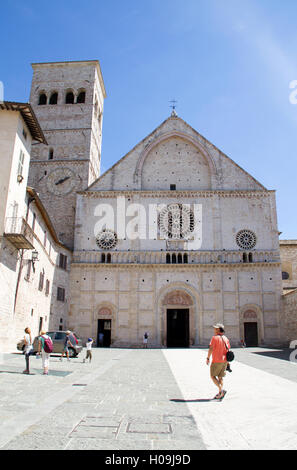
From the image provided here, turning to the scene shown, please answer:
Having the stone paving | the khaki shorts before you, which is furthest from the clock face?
the khaki shorts

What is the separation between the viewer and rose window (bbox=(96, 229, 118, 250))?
32.9 meters

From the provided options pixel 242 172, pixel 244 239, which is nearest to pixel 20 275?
pixel 244 239

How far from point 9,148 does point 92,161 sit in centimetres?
1983

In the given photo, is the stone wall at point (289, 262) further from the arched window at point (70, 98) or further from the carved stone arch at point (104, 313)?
the arched window at point (70, 98)

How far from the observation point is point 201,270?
31938mm

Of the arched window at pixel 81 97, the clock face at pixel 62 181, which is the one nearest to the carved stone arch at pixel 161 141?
the clock face at pixel 62 181

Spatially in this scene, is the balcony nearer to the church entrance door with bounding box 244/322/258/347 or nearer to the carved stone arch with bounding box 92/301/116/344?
the carved stone arch with bounding box 92/301/116/344

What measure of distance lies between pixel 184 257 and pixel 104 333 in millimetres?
9363

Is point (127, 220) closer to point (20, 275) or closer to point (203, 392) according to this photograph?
point (20, 275)

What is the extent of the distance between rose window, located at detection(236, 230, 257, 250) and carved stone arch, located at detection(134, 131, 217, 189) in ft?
17.7

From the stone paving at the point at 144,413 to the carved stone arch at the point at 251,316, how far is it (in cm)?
2003

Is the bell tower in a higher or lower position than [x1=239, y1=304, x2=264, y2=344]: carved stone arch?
higher

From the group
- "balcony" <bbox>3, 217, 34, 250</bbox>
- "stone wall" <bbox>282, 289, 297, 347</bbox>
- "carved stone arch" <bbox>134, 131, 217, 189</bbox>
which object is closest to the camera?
"balcony" <bbox>3, 217, 34, 250</bbox>

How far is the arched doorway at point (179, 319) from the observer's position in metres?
31.3
